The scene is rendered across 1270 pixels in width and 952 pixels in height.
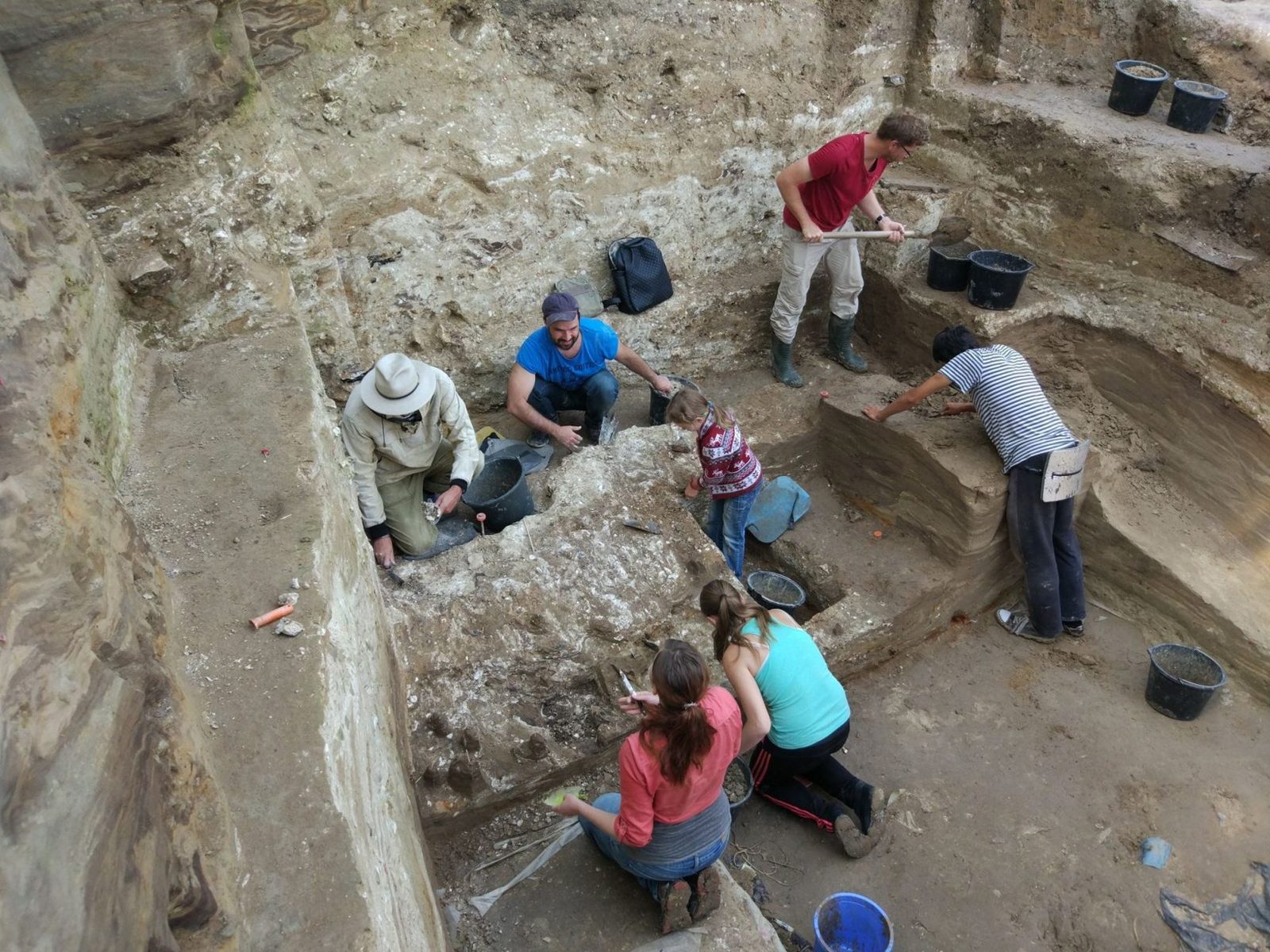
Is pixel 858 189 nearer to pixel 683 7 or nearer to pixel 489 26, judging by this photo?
A: pixel 683 7

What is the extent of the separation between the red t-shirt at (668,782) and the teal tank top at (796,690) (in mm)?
535

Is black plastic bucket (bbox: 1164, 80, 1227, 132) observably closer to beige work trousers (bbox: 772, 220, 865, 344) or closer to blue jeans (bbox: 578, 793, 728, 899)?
beige work trousers (bbox: 772, 220, 865, 344)

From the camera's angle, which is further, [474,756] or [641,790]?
[474,756]

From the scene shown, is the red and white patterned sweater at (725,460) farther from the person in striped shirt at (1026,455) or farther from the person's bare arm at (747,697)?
the person's bare arm at (747,697)

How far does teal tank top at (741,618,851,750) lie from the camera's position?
12.2 ft

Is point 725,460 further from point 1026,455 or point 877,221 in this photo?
point 877,221

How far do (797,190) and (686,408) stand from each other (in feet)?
6.10

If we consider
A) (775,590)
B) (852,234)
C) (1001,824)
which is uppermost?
(852,234)

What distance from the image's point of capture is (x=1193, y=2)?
649 cm

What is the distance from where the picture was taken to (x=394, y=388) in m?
4.17

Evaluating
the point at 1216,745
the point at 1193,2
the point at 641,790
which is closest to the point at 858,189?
the point at 1193,2

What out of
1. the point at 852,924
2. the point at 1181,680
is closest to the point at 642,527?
the point at 852,924

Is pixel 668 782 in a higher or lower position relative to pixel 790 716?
higher

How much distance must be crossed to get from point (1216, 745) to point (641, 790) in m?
3.53
